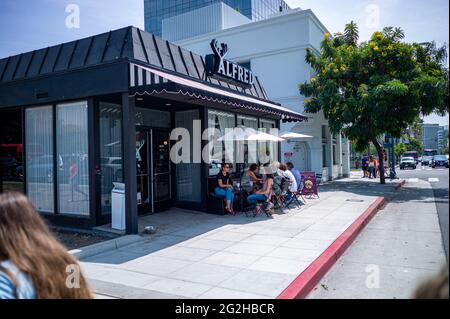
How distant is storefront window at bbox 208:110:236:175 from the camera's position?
427 inches

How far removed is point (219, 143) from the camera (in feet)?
36.7

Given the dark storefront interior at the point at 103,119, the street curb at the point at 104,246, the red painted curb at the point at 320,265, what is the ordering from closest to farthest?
1. the red painted curb at the point at 320,265
2. the street curb at the point at 104,246
3. the dark storefront interior at the point at 103,119

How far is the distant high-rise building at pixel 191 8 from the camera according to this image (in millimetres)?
52312

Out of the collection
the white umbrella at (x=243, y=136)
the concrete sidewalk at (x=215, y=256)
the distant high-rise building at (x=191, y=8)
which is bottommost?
the concrete sidewalk at (x=215, y=256)

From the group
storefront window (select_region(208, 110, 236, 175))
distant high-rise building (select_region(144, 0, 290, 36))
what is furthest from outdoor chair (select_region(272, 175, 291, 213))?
distant high-rise building (select_region(144, 0, 290, 36))

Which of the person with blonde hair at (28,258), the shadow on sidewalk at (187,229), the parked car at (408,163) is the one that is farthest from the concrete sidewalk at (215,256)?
→ the parked car at (408,163)

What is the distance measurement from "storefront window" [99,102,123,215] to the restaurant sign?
315 cm

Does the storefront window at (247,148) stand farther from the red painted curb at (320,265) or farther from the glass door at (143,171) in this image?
the red painted curb at (320,265)

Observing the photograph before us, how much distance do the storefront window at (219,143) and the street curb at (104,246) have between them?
4022mm

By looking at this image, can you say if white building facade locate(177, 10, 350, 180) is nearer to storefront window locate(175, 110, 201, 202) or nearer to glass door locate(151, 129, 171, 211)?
storefront window locate(175, 110, 201, 202)

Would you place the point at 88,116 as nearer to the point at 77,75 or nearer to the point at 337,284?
the point at 77,75

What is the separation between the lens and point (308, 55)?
769 inches

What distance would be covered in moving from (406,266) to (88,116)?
7.17m
